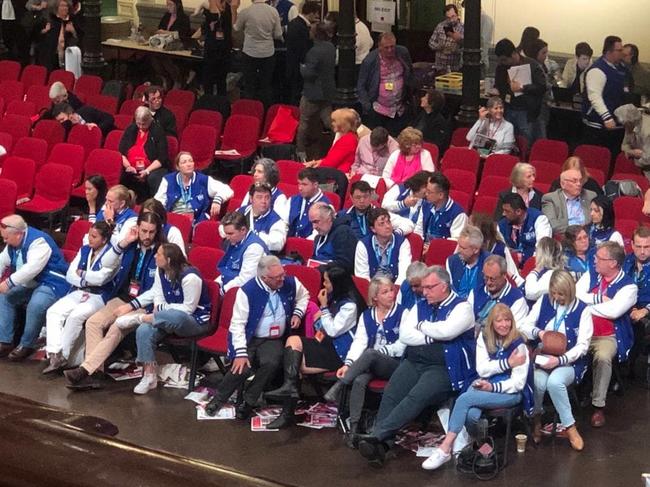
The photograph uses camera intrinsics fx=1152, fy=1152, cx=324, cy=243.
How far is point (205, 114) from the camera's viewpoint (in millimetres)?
10977

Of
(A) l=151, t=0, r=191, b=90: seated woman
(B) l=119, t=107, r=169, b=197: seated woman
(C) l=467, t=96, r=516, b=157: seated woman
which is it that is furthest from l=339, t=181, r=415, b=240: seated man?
(A) l=151, t=0, r=191, b=90: seated woman

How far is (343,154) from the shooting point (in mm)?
9461

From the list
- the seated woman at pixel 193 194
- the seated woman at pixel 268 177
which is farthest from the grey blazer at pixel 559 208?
the seated woman at pixel 193 194

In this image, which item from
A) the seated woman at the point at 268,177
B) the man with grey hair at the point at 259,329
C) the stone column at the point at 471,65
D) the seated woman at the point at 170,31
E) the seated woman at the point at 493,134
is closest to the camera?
the man with grey hair at the point at 259,329

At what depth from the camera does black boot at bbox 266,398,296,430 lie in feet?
21.0

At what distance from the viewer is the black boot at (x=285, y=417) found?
6414mm

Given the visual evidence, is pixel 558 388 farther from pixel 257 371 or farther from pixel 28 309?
pixel 28 309

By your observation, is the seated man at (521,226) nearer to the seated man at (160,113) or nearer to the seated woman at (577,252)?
the seated woman at (577,252)

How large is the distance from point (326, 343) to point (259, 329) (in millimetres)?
394

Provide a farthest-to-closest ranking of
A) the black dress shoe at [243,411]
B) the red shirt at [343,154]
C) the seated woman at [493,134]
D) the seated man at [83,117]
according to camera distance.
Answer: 1. the seated man at [83,117]
2. the seated woman at [493,134]
3. the red shirt at [343,154]
4. the black dress shoe at [243,411]

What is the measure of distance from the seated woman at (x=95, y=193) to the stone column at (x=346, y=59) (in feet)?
11.5

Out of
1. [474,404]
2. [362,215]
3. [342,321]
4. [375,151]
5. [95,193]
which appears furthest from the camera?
[375,151]

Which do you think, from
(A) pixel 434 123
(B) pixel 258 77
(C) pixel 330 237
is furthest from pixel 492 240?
(B) pixel 258 77

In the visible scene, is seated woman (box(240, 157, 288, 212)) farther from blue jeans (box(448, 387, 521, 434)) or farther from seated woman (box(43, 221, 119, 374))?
blue jeans (box(448, 387, 521, 434))
